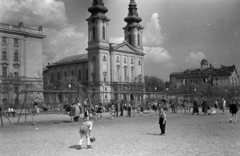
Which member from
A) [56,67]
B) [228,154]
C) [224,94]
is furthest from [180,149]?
[56,67]

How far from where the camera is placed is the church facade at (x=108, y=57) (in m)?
90.2

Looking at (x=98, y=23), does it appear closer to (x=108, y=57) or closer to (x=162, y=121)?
(x=108, y=57)

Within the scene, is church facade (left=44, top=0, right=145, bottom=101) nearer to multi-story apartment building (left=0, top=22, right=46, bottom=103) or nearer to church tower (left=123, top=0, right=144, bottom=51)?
church tower (left=123, top=0, right=144, bottom=51)

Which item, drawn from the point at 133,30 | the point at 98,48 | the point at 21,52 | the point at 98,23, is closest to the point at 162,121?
the point at 21,52

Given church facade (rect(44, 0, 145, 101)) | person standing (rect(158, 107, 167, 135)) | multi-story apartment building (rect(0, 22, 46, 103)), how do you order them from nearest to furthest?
person standing (rect(158, 107, 167, 135)) < multi-story apartment building (rect(0, 22, 46, 103)) < church facade (rect(44, 0, 145, 101))

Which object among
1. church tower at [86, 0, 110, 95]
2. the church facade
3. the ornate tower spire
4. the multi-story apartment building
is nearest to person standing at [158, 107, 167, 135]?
the multi-story apartment building

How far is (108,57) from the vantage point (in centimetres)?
9419

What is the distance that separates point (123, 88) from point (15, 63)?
38035 millimetres

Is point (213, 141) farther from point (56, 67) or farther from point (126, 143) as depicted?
point (56, 67)

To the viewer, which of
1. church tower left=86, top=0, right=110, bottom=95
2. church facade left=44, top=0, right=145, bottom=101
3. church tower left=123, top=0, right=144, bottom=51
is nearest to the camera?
church tower left=86, top=0, right=110, bottom=95

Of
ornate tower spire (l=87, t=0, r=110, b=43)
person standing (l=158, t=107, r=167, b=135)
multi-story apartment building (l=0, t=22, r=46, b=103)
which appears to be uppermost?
ornate tower spire (l=87, t=0, r=110, b=43)

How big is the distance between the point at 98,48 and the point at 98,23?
7097 millimetres

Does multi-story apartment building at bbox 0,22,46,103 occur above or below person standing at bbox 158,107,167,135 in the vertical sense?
above

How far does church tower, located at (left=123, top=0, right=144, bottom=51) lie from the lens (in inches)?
4035
